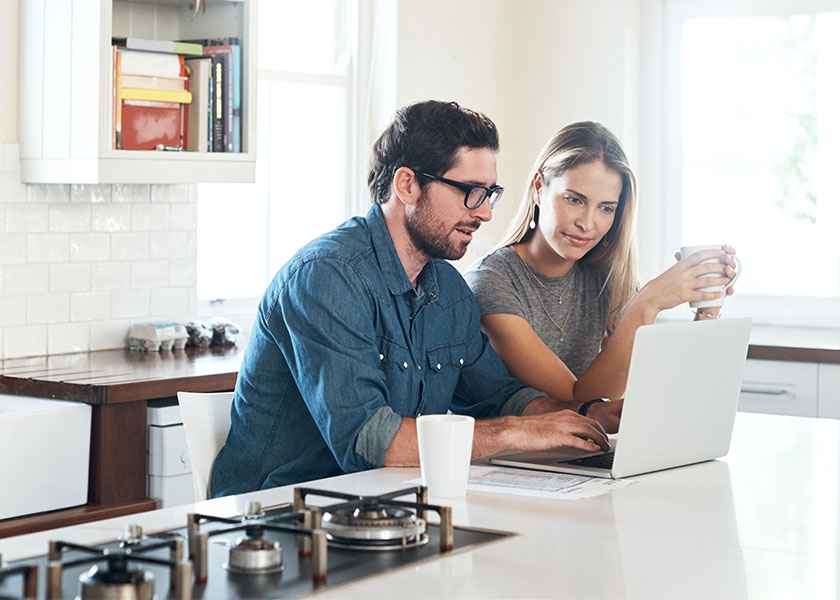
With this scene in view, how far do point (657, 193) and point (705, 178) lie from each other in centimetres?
22

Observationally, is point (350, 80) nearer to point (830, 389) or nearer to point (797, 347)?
point (797, 347)

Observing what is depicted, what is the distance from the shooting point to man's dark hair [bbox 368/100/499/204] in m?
2.25

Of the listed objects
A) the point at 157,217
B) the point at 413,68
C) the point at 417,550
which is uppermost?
the point at 413,68

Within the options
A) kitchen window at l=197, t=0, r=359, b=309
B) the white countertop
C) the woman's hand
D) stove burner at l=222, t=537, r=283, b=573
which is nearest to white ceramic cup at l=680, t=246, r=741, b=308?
the woman's hand

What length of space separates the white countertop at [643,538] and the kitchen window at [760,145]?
2.95 m

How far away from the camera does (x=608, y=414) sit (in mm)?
2297

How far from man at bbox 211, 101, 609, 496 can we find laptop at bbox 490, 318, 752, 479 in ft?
0.27

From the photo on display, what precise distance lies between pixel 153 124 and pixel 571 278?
1.43m

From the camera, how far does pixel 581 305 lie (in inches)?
108

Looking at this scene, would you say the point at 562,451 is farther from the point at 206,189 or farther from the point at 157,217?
the point at 206,189

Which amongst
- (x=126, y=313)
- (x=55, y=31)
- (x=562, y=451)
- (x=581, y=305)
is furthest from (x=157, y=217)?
(x=562, y=451)

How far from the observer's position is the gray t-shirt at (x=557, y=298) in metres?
2.59

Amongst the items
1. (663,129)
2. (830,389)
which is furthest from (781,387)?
(663,129)

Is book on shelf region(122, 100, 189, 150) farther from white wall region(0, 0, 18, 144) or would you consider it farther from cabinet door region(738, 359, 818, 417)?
cabinet door region(738, 359, 818, 417)
